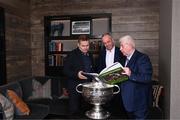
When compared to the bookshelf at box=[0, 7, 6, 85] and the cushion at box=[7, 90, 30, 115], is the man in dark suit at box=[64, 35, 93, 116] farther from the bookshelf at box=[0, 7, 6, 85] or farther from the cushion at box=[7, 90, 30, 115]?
the bookshelf at box=[0, 7, 6, 85]

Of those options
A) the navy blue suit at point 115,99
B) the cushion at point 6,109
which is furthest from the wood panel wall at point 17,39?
the navy blue suit at point 115,99

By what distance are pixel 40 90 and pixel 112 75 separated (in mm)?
2206

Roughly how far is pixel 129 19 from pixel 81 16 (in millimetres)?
870

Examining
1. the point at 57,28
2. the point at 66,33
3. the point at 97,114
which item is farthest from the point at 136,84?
the point at 57,28

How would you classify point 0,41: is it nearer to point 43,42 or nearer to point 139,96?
point 43,42

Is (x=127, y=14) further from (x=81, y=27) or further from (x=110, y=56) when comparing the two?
(x=110, y=56)

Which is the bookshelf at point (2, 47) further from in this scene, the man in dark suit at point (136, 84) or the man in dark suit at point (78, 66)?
the man in dark suit at point (136, 84)

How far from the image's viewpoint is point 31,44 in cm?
439

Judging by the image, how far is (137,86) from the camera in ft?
6.22

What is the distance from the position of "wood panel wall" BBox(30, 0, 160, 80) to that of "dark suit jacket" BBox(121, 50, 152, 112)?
82.0 inches

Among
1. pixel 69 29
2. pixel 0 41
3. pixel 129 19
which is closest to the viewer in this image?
pixel 0 41

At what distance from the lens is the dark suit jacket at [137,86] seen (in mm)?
1877

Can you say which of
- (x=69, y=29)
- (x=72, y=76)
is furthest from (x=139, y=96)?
(x=69, y=29)

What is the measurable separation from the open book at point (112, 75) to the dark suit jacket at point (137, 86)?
0.30 feet
